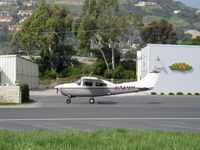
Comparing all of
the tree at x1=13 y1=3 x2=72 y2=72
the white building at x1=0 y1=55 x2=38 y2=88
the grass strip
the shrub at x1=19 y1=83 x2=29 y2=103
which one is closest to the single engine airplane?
the shrub at x1=19 y1=83 x2=29 y2=103

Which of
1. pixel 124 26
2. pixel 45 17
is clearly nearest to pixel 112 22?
pixel 124 26

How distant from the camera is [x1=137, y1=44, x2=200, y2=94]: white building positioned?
49562 millimetres

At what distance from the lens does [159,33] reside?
9119 centimetres

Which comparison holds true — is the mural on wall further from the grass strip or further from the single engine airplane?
the grass strip

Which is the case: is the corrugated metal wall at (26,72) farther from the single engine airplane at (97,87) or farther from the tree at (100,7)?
the single engine airplane at (97,87)

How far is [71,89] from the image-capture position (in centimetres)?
2980

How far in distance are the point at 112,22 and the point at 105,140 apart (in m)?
57.6

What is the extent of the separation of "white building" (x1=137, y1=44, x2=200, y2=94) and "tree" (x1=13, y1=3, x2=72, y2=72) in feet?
93.6

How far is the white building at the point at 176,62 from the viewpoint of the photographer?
49.6 m

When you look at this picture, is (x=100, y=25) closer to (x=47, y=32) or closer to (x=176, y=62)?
(x=47, y=32)

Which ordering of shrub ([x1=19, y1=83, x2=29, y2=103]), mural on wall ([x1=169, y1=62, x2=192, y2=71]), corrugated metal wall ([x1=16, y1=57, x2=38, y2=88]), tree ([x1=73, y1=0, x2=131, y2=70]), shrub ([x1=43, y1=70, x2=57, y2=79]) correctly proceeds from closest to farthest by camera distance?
shrub ([x1=19, y1=83, x2=29, y2=103]) → mural on wall ([x1=169, y1=62, x2=192, y2=71]) → corrugated metal wall ([x1=16, y1=57, x2=38, y2=88]) → tree ([x1=73, y1=0, x2=131, y2=70]) → shrub ([x1=43, y1=70, x2=57, y2=79])

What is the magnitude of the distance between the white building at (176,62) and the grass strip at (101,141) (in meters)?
38.1

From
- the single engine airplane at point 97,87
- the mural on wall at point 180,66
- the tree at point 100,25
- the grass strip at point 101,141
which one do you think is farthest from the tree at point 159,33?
the grass strip at point 101,141

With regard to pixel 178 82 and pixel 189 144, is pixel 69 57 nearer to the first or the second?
pixel 178 82
